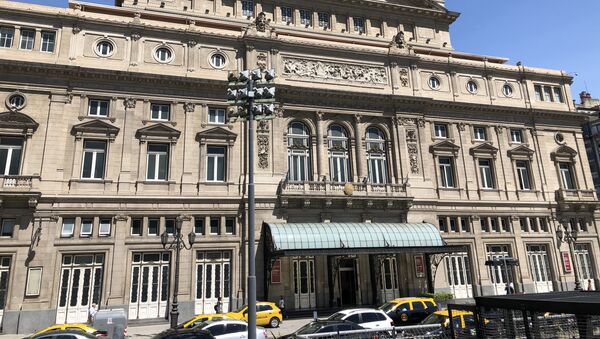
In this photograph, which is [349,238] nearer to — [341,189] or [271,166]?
[341,189]

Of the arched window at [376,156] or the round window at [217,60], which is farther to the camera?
the arched window at [376,156]

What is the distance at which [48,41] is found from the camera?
98.1ft

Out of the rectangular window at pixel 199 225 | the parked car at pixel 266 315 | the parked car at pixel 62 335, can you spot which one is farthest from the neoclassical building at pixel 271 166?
the parked car at pixel 62 335

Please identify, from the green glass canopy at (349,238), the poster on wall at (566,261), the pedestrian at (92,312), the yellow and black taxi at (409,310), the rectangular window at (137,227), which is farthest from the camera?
the poster on wall at (566,261)

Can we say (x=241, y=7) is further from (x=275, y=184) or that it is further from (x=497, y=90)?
(x=497, y=90)

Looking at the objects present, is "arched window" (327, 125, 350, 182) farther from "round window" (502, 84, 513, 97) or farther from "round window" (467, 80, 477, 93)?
"round window" (502, 84, 513, 97)

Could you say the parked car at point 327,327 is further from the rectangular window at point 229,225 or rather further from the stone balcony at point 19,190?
the stone balcony at point 19,190

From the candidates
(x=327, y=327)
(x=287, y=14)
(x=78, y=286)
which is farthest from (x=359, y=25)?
(x=327, y=327)

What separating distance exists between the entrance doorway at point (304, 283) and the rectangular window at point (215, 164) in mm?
8504

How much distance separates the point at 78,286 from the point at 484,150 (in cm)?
3444

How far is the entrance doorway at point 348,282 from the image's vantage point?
31406 millimetres

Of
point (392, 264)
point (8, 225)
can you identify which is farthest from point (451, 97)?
point (8, 225)

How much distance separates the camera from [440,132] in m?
37.9

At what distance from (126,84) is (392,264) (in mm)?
24432
